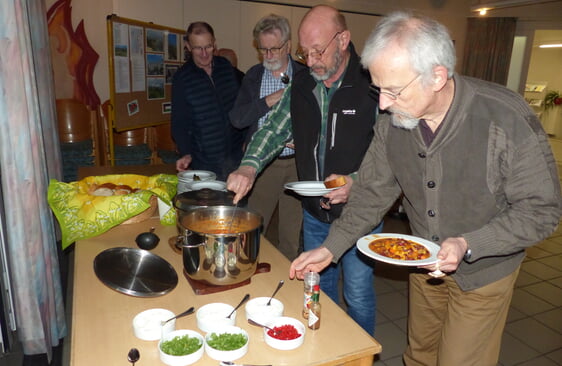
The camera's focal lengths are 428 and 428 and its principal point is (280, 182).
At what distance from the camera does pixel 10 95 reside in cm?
194

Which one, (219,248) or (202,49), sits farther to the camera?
(202,49)

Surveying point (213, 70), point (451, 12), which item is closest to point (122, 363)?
point (213, 70)

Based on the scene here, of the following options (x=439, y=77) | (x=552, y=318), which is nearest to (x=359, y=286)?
(x=439, y=77)

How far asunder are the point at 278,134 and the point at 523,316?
2.16 metres

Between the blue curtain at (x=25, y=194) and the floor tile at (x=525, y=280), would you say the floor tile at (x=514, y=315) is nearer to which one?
the floor tile at (x=525, y=280)

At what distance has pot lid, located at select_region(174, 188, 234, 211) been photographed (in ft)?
5.30

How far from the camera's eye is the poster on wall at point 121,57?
3.75 meters

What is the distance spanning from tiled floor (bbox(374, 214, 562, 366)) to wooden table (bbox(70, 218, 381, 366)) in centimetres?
127

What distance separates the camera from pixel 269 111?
2.66 metres

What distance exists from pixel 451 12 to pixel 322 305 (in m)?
7.89

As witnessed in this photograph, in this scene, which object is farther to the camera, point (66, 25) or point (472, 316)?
point (66, 25)

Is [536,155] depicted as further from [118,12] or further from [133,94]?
[118,12]

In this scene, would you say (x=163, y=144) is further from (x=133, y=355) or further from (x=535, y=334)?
(x=133, y=355)

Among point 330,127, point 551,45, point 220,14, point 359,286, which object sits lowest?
point 359,286
